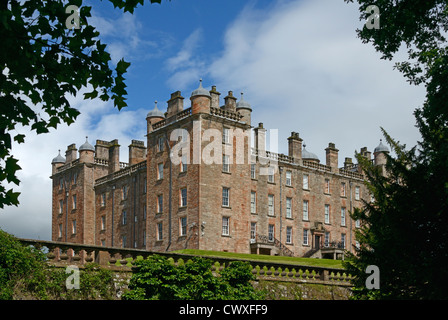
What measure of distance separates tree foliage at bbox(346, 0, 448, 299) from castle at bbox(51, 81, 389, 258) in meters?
28.4

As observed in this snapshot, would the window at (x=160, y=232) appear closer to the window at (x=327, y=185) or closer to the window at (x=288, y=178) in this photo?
the window at (x=288, y=178)

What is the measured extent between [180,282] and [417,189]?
30.9 feet

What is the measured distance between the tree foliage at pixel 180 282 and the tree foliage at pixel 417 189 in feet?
20.8

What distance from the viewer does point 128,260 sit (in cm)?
2375

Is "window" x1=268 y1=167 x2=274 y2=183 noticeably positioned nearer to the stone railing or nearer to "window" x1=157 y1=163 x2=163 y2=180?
"window" x1=157 y1=163 x2=163 y2=180

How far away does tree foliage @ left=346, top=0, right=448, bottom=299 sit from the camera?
1588 centimetres

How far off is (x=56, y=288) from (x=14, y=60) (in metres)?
12.7

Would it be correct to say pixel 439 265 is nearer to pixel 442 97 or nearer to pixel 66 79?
pixel 442 97

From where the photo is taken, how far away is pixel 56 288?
20125 mm

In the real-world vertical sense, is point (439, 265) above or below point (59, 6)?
below

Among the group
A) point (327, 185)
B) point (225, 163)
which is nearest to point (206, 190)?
point (225, 163)

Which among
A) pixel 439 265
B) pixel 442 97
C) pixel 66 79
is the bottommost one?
pixel 439 265

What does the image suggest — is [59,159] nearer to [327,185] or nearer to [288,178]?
[288,178]
